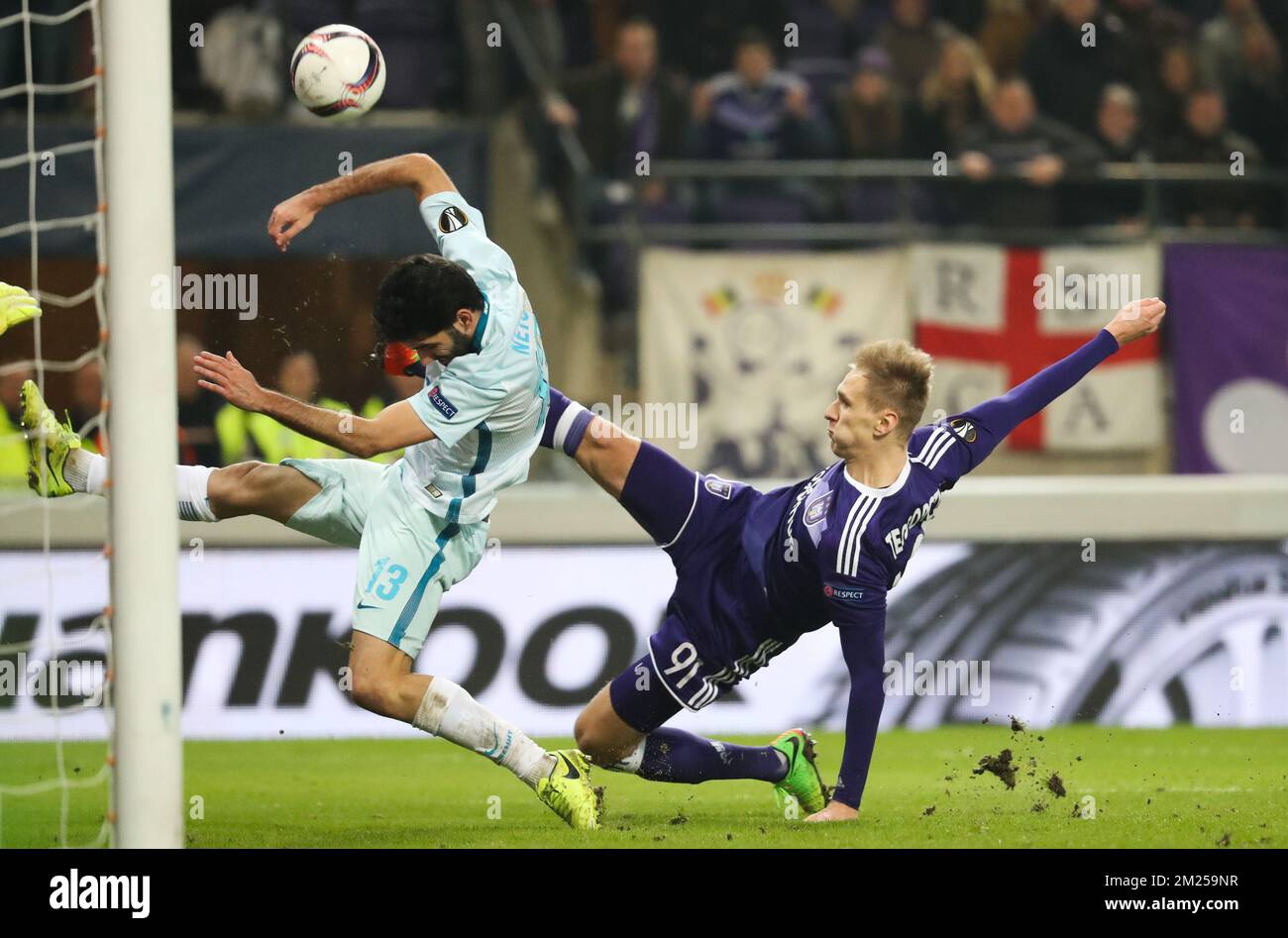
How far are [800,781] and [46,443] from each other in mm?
2697

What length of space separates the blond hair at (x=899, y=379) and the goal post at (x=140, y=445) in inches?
85.4

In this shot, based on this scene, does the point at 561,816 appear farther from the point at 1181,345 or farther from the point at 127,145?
the point at 1181,345

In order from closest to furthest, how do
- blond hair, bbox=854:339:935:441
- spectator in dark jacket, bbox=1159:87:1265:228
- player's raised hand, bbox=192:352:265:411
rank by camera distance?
player's raised hand, bbox=192:352:265:411
blond hair, bbox=854:339:935:441
spectator in dark jacket, bbox=1159:87:1265:228

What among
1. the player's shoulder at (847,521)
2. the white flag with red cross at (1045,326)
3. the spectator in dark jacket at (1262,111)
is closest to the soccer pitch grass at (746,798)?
the player's shoulder at (847,521)

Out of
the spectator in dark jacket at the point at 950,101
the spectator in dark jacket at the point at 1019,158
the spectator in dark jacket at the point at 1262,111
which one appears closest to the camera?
the spectator in dark jacket at the point at 1019,158

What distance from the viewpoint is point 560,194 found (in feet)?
37.4

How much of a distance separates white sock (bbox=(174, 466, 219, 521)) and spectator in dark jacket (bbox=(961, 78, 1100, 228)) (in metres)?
5.86

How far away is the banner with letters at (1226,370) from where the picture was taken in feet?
33.8

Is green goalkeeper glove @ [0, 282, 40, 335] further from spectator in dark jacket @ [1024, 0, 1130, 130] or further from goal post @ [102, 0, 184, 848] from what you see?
spectator in dark jacket @ [1024, 0, 1130, 130]

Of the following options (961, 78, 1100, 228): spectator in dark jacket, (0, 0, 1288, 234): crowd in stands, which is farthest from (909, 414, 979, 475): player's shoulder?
(961, 78, 1100, 228): spectator in dark jacket

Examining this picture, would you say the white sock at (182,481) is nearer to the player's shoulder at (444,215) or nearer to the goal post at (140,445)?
the player's shoulder at (444,215)

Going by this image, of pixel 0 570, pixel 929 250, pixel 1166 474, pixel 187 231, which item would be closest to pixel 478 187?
pixel 187 231

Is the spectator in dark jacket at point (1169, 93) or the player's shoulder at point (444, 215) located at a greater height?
the spectator in dark jacket at point (1169, 93)

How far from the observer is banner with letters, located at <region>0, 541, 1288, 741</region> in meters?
8.66
